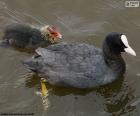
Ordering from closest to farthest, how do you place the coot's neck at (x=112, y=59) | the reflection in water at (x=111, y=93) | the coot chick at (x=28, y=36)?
the reflection in water at (x=111, y=93) → the coot's neck at (x=112, y=59) → the coot chick at (x=28, y=36)

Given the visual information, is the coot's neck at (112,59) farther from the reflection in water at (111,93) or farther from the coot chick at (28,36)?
the coot chick at (28,36)

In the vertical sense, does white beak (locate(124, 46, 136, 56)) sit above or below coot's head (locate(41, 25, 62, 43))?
below

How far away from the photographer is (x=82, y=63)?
707 cm

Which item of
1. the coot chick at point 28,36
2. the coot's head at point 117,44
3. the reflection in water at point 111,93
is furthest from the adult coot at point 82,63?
the coot chick at point 28,36

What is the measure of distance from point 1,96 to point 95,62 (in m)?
1.54

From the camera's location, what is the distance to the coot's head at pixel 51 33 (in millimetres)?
8062

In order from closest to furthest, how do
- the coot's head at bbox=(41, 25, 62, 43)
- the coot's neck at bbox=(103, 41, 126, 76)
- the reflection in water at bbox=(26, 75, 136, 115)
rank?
1. the reflection in water at bbox=(26, 75, 136, 115)
2. the coot's neck at bbox=(103, 41, 126, 76)
3. the coot's head at bbox=(41, 25, 62, 43)

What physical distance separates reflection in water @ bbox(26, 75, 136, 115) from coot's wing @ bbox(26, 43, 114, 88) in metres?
0.22

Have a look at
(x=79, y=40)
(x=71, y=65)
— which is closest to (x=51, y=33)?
(x=79, y=40)

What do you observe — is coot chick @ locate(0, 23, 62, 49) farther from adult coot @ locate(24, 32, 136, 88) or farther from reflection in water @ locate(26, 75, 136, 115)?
reflection in water @ locate(26, 75, 136, 115)

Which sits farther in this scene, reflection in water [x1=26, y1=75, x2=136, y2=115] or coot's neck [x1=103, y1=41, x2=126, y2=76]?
coot's neck [x1=103, y1=41, x2=126, y2=76]

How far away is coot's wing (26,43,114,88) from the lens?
7.05 metres

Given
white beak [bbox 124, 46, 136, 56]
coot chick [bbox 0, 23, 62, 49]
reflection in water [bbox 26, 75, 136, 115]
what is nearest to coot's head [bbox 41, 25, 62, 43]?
coot chick [bbox 0, 23, 62, 49]

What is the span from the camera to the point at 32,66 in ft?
24.0
